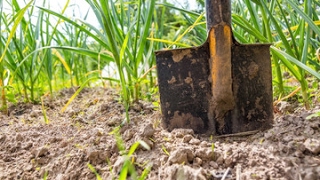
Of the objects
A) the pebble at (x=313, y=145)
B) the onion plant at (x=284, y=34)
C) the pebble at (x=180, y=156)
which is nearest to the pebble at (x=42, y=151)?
the pebble at (x=180, y=156)

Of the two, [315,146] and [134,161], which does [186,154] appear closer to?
[134,161]

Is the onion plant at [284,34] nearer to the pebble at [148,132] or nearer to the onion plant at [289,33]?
the onion plant at [289,33]

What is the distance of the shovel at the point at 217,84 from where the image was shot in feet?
2.97

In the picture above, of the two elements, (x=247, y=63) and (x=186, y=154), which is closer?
(x=186, y=154)

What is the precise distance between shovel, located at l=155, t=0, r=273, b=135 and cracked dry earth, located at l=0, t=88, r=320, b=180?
0.15ft

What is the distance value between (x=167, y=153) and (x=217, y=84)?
266 millimetres

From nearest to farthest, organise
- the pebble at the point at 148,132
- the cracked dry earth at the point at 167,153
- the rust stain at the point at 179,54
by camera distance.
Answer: the cracked dry earth at the point at 167,153 < the pebble at the point at 148,132 < the rust stain at the point at 179,54

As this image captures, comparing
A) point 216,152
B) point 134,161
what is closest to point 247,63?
point 216,152

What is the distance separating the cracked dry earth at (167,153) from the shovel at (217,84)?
0.15ft

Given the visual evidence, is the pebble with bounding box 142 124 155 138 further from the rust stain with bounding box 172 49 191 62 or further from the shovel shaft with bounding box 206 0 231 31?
the shovel shaft with bounding box 206 0 231 31

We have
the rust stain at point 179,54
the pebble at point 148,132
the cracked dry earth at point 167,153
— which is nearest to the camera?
the cracked dry earth at point 167,153

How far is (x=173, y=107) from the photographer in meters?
0.96

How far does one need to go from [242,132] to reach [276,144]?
0.18 m

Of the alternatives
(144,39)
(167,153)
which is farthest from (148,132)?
(144,39)
